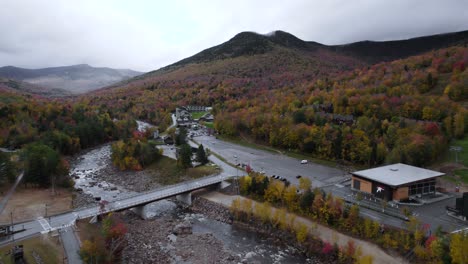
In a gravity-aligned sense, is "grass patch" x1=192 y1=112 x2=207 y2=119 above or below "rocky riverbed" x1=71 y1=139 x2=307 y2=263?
above

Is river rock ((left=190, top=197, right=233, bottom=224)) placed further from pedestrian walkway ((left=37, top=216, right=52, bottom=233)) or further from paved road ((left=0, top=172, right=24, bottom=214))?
paved road ((left=0, top=172, right=24, bottom=214))

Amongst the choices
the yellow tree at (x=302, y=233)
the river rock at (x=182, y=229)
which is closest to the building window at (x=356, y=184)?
the yellow tree at (x=302, y=233)

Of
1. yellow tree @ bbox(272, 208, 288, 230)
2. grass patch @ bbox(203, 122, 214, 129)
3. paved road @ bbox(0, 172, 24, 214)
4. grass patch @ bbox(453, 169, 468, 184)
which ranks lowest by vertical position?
yellow tree @ bbox(272, 208, 288, 230)

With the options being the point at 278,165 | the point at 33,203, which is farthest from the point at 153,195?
the point at 278,165

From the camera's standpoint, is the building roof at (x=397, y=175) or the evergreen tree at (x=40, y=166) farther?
the evergreen tree at (x=40, y=166)

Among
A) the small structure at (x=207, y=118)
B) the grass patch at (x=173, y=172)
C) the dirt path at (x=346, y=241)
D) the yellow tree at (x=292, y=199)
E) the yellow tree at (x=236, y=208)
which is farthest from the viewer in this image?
the small structure at (x=207, y=118)

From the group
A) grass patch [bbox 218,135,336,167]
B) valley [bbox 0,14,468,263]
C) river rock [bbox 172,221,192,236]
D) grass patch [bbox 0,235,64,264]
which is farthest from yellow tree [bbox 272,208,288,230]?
grass patch [bbox 218,135,336,167]

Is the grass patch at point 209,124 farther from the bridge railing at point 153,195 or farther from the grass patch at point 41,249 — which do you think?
the grass patch at point 41,249

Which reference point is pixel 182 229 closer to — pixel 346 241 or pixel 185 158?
pixel 346 241
